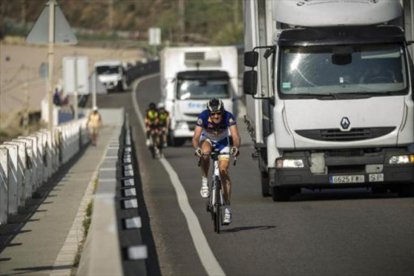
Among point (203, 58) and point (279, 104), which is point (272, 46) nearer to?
point (279, 104)

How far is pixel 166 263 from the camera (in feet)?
42.4

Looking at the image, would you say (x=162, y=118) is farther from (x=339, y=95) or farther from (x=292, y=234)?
(x=292, y=234)

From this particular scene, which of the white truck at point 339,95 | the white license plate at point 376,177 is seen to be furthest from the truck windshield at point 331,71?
the white license plate at point 376,177

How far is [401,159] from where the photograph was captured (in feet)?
64.5

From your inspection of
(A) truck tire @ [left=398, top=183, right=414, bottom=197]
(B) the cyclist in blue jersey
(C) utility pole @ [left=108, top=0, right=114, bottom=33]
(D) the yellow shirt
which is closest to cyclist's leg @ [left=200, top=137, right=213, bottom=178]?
(B) the cyclist in blue jersey

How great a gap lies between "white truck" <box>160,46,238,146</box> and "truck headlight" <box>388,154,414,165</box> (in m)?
23.4

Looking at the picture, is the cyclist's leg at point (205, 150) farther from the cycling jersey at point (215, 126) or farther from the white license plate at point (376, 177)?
the white license plate at point (376, 177)

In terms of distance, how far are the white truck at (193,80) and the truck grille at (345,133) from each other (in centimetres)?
2350

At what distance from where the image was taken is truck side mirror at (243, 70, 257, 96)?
19391 millimetres

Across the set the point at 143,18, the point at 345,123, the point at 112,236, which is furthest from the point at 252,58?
the point at 143,18

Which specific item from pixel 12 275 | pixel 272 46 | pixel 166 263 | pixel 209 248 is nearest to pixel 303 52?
pixel 272 46

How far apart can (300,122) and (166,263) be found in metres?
6.86

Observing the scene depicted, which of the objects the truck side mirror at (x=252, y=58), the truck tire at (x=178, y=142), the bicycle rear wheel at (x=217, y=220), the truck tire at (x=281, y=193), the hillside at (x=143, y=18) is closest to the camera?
the bicycle rear wheel at (x=217, y=220)

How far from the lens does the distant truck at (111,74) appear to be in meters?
86.5
